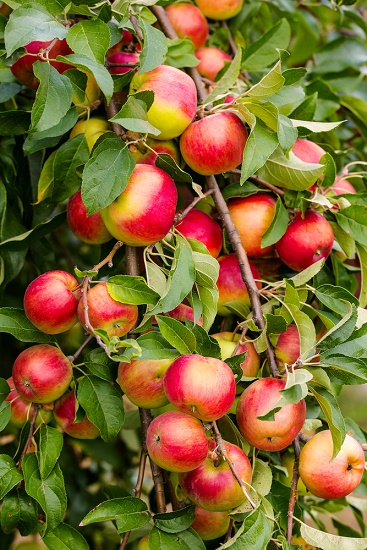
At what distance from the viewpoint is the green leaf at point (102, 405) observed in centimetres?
81

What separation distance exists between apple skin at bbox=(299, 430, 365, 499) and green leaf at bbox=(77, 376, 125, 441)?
0.23 metres

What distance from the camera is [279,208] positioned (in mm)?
937

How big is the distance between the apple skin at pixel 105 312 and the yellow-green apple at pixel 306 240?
0.87 feet

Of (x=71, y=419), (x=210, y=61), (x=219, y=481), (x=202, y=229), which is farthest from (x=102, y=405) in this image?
(x=210, y=61)

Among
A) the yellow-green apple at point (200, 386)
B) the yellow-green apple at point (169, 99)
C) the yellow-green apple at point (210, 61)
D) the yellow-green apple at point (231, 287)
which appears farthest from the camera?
the yellow-green apple at point (210, 61)

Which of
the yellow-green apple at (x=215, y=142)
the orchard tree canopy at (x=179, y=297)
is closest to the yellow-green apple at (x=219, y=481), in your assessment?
the orchard tree canopy at (x=179, y=297)

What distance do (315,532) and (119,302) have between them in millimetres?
357

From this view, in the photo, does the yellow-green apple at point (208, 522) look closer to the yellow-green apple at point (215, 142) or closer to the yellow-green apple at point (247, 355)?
the yellow-green apple at point (247, 355)

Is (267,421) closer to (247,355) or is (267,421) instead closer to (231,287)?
(247,355)

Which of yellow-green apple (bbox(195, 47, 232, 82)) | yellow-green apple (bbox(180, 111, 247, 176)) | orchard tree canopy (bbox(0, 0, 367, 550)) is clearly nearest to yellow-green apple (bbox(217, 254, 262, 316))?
orchard tree canopy (bbox(0, 0, 367, 550))

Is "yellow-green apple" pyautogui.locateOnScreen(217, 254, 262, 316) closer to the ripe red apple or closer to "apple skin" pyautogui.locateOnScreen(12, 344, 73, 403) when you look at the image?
the ripe red apple

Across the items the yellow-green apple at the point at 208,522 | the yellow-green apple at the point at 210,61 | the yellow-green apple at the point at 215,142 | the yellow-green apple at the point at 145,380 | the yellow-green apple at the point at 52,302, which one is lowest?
the yellow-green apple at the point at 208,522

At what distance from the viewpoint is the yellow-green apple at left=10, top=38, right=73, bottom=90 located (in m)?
0.89

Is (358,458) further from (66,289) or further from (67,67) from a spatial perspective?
(67,67)
